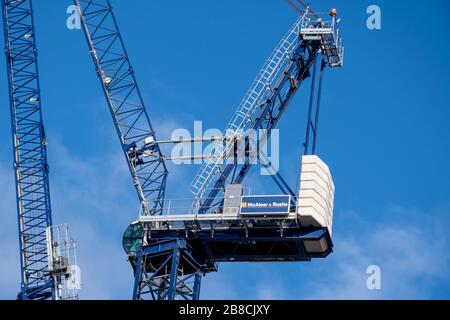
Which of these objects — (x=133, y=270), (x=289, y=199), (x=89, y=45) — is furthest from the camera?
(x=89, y=45)

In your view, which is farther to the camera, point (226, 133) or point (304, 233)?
point (226, 133)

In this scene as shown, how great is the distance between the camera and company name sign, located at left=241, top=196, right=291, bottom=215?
126625mm

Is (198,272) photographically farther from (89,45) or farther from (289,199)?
(89,45)

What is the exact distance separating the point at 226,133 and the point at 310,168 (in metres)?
11.4

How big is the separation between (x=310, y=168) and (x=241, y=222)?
7.86m

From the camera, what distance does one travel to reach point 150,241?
132250 millimetres

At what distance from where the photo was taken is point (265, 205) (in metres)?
127

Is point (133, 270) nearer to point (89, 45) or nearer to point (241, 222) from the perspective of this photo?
point (241, 222)

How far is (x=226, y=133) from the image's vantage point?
13738 centimetres

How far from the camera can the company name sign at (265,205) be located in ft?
415
